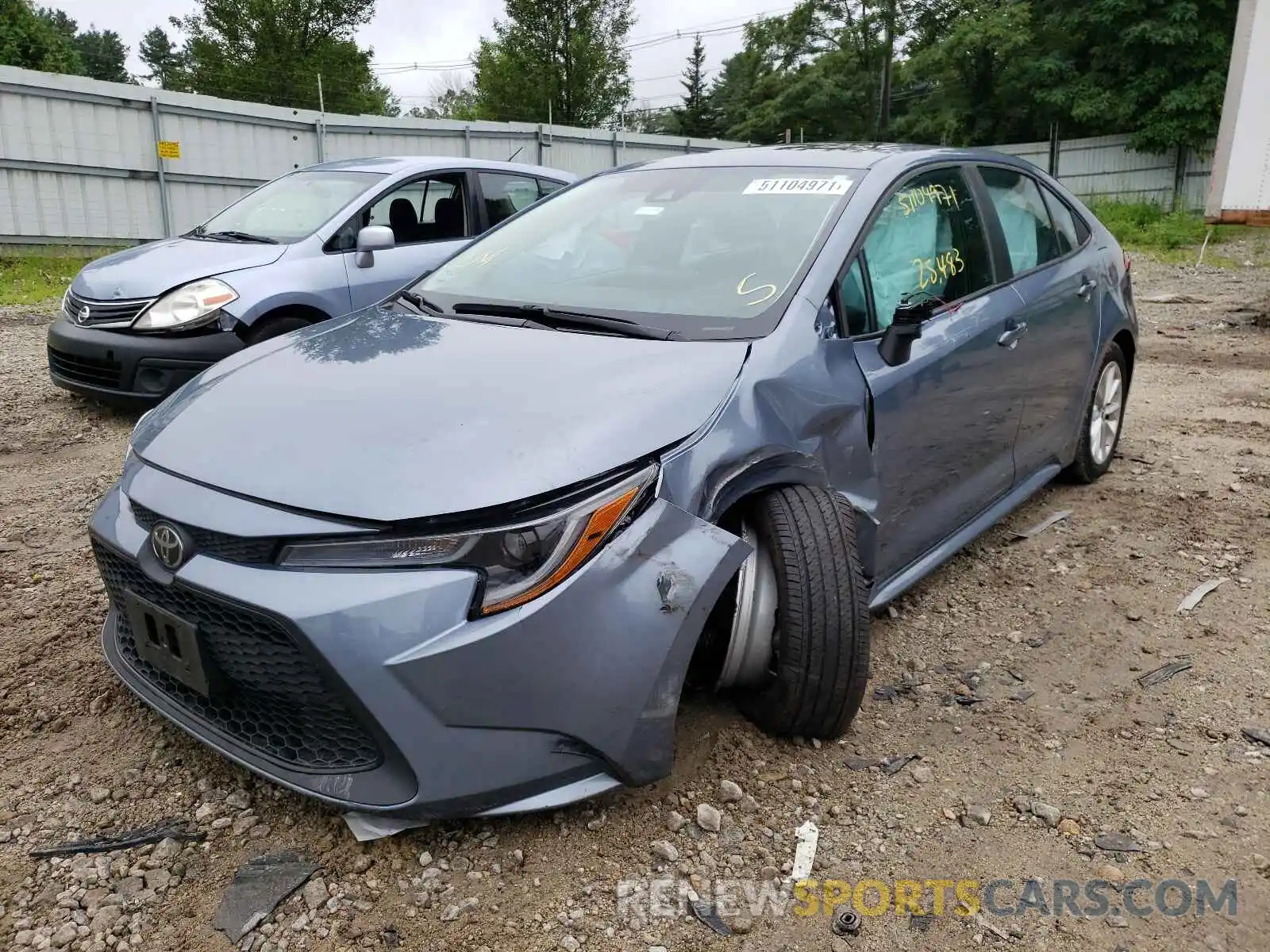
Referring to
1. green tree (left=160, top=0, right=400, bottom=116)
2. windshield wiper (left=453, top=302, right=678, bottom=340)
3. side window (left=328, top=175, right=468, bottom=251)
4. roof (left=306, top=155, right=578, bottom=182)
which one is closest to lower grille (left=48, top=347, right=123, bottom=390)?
side window (left=328, top=175, right=468, bottom=251)

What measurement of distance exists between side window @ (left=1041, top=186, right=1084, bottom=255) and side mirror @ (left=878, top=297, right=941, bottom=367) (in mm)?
1568

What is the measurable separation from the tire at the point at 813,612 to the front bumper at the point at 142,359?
3892 millimetres

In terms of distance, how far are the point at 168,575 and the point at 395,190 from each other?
479 centimetres

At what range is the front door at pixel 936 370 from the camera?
9.20 ft

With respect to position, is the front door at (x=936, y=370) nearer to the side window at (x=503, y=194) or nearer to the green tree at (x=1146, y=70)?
the side window at (x=503, y=194)

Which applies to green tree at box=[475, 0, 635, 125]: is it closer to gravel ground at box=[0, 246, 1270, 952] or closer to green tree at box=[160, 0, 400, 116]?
green tree at box=[160, 0, 400, 116]

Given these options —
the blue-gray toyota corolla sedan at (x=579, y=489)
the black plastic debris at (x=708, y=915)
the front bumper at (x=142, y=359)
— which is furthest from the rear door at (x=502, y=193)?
the black plastic debris at (x=708, y=915)

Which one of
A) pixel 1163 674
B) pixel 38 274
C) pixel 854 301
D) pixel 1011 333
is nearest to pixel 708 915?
pixel 854 301

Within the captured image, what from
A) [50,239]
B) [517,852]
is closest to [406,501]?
[517,852]

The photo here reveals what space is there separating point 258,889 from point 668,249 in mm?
1998

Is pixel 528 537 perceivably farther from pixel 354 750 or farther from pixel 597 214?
pixel 597 214

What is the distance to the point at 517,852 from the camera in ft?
6.94

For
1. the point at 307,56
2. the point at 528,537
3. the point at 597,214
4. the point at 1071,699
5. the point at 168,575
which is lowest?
the point at 1071,699

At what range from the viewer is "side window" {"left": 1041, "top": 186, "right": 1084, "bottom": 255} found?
13.2ft
